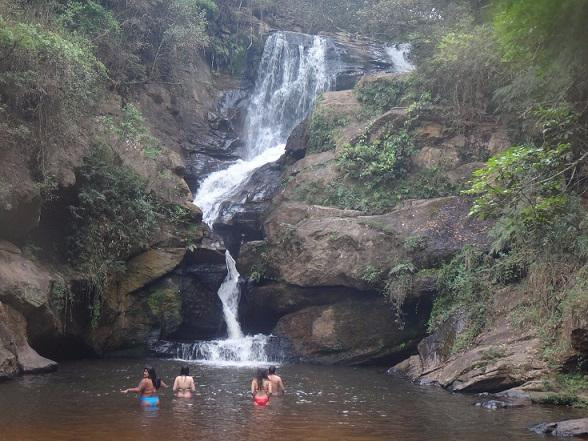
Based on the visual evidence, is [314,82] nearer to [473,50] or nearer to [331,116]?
[331,116]

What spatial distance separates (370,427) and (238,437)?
2270mm

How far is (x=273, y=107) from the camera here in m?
33.0

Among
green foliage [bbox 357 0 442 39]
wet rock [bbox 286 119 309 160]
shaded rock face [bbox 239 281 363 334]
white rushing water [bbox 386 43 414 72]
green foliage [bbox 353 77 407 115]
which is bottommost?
shaded rock face [bbox 239 281 363 334]

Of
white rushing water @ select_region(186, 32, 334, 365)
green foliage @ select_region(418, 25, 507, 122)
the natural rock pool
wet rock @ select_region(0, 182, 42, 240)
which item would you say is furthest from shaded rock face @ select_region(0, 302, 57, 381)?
green foliage @ select_region(418, 25, 507, 122)

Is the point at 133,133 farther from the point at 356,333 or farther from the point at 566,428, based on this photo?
the point at 566,428

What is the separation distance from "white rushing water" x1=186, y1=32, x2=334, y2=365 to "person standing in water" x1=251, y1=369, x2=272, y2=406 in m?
10.8

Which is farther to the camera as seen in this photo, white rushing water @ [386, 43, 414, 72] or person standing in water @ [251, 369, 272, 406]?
white rushing water @ [386, 43, 414, 72]

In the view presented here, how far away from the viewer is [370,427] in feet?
32.3

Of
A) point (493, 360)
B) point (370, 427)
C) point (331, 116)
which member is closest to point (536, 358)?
point (493, 360)

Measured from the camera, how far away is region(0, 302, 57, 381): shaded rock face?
13125 millimetres

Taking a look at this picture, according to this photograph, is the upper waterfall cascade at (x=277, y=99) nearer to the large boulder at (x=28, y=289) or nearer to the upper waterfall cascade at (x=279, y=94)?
the upper waterfall cascade at (x=279, y=94)

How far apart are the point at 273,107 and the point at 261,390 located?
2331 centimetres

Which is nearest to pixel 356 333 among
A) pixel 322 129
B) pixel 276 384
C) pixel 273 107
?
pixel 276 384

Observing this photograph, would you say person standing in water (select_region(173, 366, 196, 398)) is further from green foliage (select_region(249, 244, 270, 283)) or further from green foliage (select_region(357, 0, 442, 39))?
green foliage (select_region(357, 0, 442, 39))
